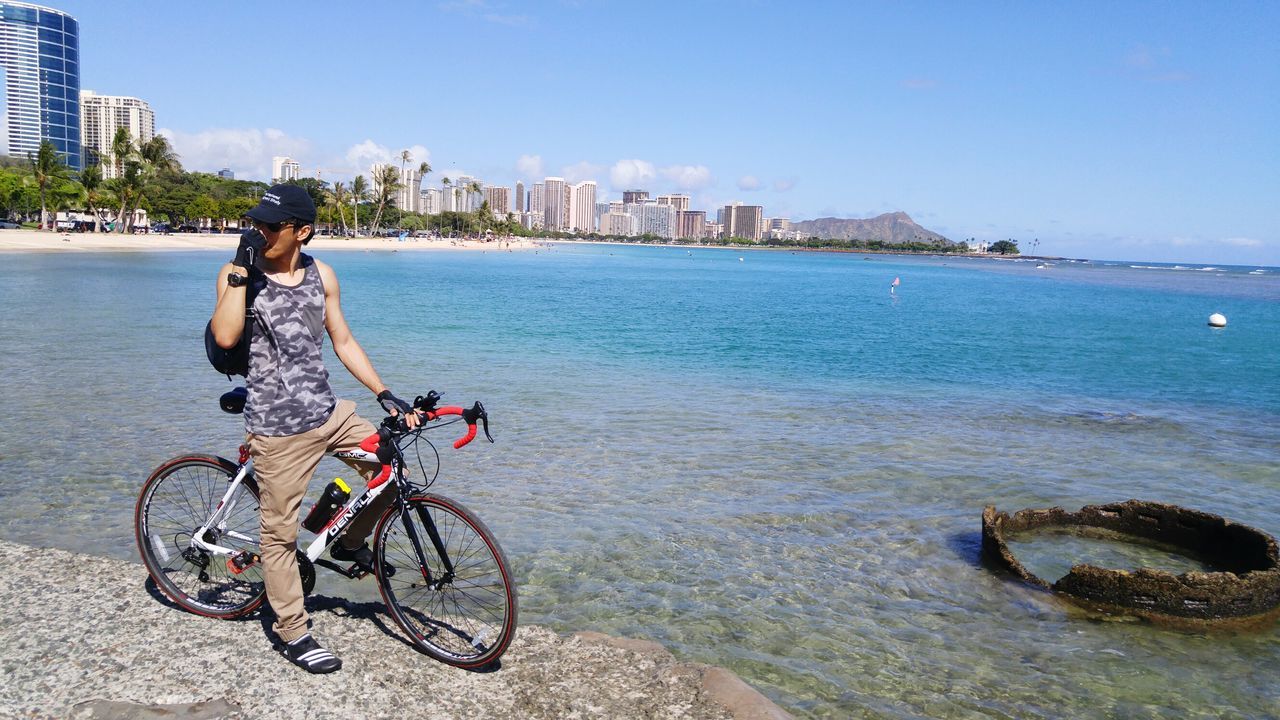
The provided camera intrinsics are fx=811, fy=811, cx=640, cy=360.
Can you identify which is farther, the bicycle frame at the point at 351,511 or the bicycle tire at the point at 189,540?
the bicycle tire at the point at 189,540

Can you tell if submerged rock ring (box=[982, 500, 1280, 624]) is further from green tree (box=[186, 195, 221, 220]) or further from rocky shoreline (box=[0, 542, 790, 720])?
green tree (box=[186, 195, 221, 220])

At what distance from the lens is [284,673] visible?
410 cm

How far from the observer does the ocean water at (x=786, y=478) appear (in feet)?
17.8

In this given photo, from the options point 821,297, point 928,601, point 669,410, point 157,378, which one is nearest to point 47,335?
point 157,378

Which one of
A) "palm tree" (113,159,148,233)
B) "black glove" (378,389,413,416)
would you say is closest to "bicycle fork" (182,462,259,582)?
"black glove" (378,389,413,416)

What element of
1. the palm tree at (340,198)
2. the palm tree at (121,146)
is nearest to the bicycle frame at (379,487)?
the palm tree at (121,146)

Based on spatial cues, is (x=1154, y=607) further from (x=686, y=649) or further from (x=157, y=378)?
(x=157, y=378)

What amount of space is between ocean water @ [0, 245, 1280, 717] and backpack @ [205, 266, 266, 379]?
2397 mm

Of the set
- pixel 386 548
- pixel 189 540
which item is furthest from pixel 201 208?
pixel 386 548

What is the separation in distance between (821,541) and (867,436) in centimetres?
526

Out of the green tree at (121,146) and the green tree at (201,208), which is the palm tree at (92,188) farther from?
the green tree at (201,208)

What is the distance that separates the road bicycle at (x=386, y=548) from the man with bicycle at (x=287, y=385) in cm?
15

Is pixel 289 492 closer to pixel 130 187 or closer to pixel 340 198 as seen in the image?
pixel 130 187

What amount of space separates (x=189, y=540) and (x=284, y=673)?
4.11 feet
